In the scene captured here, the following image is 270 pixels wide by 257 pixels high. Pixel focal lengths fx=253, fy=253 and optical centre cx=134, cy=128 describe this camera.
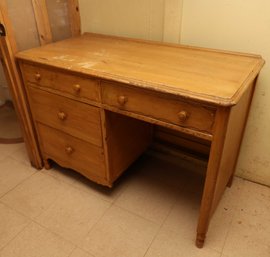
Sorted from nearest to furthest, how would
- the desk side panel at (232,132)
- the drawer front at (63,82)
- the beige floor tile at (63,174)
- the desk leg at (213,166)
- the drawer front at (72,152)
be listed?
the desk leg at (213,166) < the desk side panel at (232,132) < the drawer front at (63,82) < the drawer front at (72,152) < the beige floor tile at (63,174)

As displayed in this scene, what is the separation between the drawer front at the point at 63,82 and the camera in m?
1.16

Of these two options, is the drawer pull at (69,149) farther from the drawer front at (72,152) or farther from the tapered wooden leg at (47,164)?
the tapered wooden leg at (47,164)

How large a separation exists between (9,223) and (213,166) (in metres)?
1.13

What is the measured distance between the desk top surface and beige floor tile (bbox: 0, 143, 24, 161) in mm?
891

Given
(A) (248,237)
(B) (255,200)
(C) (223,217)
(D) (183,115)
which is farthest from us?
(B) (255,200)

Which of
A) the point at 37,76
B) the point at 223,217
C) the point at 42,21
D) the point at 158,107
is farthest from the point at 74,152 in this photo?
the point at 223,217

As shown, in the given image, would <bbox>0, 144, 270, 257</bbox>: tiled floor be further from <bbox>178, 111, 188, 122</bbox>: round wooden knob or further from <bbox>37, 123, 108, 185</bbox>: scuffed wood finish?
<bbox>178, 111, 188, 122</bbox>: round wooden knob

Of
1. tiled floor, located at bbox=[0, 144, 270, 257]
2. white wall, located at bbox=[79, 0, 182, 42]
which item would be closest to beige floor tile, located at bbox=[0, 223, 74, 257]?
tiled floor, located at bbox=[0, 144, 270, 257]

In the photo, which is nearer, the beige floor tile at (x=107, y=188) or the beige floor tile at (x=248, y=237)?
the beige floor tile at (x=248, y=237)

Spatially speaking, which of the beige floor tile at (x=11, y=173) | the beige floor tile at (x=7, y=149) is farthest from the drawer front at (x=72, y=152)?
the beige floor tile at (x=7, y=149)

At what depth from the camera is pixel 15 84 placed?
1.44 m

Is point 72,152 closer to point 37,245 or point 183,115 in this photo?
point 37,245

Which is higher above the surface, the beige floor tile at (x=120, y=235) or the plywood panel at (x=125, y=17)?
the plywood panel at (x=125, y=17)

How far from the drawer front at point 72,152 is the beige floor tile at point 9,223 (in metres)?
0.38
